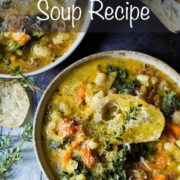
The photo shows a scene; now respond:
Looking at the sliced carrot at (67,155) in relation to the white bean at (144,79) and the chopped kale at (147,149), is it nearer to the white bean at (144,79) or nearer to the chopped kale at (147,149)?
the chopped kale at (147,149)

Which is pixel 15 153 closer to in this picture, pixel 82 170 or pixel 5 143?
pixel 5 143

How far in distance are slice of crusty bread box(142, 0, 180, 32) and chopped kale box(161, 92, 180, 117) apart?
503 mm

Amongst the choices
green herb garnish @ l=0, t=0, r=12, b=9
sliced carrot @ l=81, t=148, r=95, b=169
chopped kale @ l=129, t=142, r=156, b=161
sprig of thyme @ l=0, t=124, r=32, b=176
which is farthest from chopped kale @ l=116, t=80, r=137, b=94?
green herb garnish @ l=0, t=0, r=12, b=9

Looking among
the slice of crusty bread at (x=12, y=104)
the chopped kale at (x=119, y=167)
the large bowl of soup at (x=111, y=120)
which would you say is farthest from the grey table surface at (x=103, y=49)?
the chopped kale at (x=119, y=167)

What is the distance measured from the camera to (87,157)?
3627mm

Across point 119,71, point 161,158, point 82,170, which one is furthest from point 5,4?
point 161,158

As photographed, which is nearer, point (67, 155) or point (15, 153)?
point (67, 155)

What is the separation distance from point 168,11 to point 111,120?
849mm

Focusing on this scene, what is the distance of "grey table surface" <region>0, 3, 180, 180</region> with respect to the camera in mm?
4098

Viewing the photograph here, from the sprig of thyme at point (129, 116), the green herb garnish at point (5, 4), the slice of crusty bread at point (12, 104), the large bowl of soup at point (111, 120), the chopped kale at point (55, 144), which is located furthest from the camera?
the slice of crusty bread at point (12, 104)

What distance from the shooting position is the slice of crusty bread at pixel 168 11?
3761 mm

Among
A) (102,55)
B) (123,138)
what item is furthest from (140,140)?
(102,55)

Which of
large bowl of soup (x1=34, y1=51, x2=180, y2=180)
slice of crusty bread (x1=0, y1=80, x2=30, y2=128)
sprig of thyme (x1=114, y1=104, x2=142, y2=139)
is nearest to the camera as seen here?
sprig of thyme (x1=114, y1=104, x2=142, y2=139)

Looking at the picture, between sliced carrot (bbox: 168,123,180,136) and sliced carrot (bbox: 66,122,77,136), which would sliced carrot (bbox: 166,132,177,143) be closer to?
sliced carrot (bbox: 168,123,180,136)
